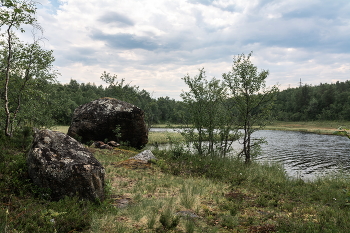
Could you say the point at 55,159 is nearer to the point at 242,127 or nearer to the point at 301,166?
the point at 242,127

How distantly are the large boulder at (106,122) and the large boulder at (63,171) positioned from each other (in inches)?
507

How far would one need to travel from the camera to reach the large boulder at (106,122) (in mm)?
19859

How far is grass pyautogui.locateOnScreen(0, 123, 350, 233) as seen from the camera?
16.9ft

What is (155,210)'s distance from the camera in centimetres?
630

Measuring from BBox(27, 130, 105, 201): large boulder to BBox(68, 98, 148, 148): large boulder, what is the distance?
1288 centimetres

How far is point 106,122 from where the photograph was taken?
788 inches

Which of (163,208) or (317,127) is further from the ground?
(163,208)

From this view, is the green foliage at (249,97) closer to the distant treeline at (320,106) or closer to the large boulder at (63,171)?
the large boulder at (63,171)

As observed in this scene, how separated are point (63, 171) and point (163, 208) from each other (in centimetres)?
311

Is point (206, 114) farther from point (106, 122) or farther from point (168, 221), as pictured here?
point (168, 221)

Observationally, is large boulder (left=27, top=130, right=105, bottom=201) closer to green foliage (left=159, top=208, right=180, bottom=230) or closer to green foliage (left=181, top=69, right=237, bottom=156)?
green foliage (left=159, top=208, right=180, bottom=230)

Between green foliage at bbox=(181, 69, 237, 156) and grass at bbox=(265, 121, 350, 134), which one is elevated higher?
green foliage at bbox=(181, 69, 237, 156)

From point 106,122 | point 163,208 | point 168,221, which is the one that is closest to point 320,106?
point 106,122

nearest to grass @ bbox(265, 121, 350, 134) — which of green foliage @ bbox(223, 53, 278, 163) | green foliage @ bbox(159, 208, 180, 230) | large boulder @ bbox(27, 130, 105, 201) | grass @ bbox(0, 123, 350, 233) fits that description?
green foliage @ bbox(223, 53, 278, 163)
